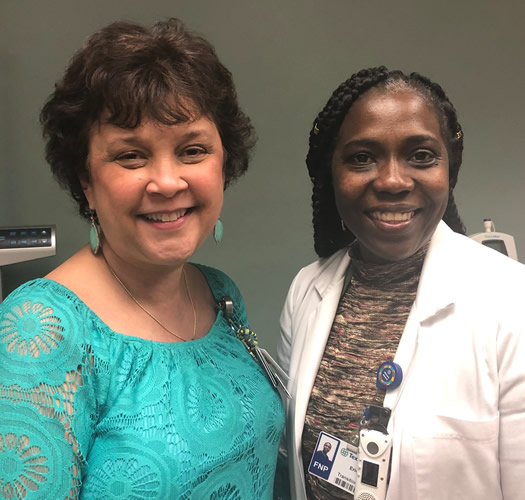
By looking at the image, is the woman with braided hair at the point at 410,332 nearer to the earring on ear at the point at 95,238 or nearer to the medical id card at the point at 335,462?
the medical id card at the point at 335,462

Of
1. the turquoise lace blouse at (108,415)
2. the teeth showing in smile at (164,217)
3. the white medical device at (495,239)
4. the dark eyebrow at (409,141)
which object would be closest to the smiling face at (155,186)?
the teeth showing in smile at (164,217)

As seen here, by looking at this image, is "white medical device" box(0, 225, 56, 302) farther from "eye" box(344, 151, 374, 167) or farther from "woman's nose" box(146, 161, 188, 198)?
"eye" box(344, 151, 374, 167)

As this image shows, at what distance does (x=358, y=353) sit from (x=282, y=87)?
0.79 m

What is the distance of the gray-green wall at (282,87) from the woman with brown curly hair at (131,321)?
1.33 feet

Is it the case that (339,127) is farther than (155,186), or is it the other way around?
(339,127)

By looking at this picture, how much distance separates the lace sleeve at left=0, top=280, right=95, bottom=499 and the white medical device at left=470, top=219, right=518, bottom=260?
3.14ft

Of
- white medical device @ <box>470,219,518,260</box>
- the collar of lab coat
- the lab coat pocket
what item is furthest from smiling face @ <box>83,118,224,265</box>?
white medical device @ <box>470,219,518,260</box>

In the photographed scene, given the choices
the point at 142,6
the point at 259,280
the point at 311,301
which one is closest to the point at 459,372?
the point at 311,301

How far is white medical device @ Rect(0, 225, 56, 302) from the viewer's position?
1.42 m

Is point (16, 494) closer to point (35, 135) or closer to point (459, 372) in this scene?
point (459, 372)

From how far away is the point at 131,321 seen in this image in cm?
91

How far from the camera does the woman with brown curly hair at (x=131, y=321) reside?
2.42 ft

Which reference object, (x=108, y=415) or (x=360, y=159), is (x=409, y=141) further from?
(x=108, y=415)

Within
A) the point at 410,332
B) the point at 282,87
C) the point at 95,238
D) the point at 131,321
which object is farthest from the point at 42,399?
the point at 282,87
